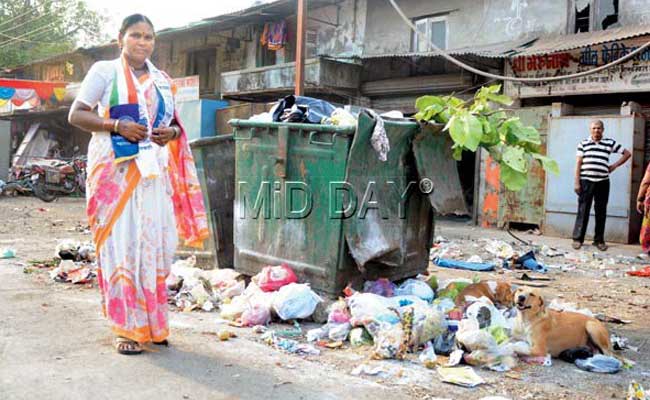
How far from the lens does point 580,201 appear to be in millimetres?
8344

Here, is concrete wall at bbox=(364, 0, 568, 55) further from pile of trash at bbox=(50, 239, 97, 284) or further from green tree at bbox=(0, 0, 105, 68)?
green tree at bbox=(0, 0, 105, 68)

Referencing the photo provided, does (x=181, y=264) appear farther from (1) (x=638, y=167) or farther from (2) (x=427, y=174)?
(1) (x=638, y=167)

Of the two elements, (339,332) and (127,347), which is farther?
(339,332)

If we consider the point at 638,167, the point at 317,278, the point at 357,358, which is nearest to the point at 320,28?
the point at 638,167

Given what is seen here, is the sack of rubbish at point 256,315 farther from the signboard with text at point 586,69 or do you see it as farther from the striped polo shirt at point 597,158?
the signboard with text at point 586,69

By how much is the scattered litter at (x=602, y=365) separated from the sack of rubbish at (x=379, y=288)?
4.74ft

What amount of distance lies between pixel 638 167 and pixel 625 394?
23.9 ft

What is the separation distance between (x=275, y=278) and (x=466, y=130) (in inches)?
66.7

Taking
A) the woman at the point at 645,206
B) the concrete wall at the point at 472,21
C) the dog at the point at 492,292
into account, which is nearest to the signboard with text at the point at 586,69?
the concrete wall at the point at 472,21

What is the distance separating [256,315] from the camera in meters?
3.97

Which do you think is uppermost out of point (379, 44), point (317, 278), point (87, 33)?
point (87, 33)

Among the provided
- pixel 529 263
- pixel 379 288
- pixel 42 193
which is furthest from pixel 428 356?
pixel 42 193

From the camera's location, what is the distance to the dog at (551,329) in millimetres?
3447

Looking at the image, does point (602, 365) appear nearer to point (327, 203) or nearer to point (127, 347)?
point (327, 203)
